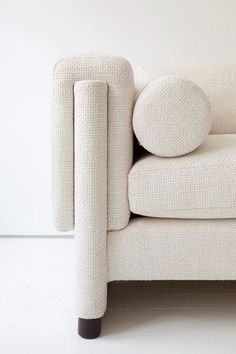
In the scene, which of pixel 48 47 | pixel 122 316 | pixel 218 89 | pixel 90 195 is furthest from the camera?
pixel 48 47

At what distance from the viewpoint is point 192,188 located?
39.8 inches

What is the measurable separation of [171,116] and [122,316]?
0.61 metres

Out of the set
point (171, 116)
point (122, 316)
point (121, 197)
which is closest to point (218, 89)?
point (171, 116)

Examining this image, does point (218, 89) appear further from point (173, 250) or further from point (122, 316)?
point (122, 316)

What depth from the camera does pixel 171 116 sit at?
1015 millimetres

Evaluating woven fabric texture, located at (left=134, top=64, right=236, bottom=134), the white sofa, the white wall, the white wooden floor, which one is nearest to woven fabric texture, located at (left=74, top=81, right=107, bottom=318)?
the white sofa

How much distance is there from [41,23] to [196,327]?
1.65 m

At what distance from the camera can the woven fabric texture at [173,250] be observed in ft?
3.40

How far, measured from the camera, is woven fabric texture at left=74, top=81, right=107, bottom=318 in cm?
98

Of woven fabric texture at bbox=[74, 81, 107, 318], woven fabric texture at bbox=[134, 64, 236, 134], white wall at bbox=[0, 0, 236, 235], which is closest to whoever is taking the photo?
woven fabric texture at bbox=[74, 81, 107, 318]

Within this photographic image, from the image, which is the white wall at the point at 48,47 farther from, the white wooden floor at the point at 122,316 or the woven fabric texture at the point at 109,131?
the woven fabric texture at the point at 109,131

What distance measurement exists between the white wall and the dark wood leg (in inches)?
43.4

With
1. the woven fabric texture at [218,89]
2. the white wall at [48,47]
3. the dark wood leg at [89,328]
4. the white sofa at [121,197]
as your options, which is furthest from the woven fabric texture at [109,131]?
the white wall at [48,47]

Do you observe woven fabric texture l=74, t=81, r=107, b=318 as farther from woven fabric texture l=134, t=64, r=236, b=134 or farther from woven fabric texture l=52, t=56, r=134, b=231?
woven fabric texture l=134, t=64, r=236, b=134
